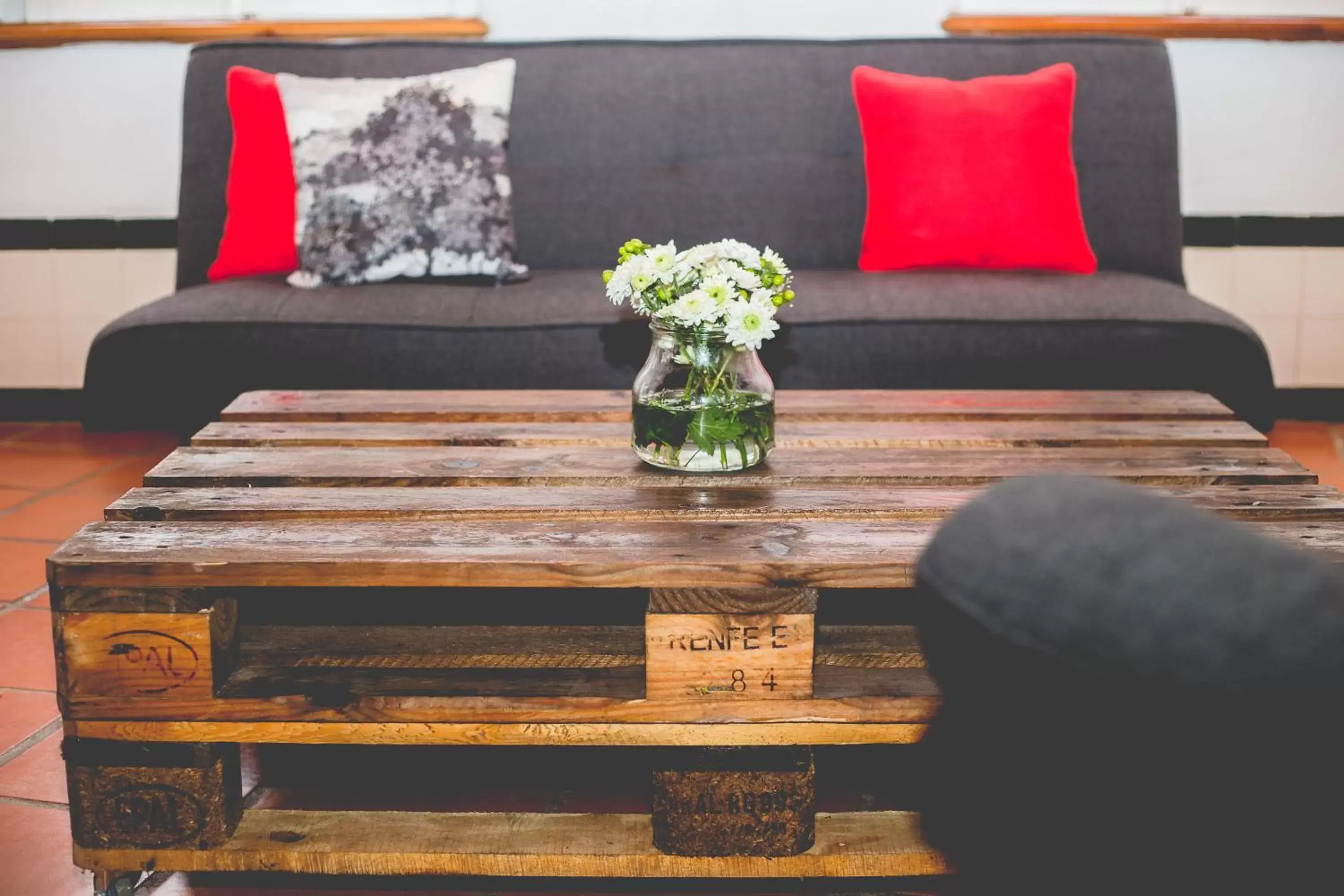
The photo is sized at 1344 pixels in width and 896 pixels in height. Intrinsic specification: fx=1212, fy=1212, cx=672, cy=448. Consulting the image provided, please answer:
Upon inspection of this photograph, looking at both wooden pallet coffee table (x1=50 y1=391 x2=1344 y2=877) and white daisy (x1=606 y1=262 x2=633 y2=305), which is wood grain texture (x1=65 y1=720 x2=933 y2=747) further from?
white daisy (x1=606 y1=262 x2=633 y2=305)

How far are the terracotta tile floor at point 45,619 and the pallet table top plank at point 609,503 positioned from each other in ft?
1.15

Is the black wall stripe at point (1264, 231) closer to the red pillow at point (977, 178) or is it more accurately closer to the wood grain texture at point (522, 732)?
the red pillow at point (977, 178)

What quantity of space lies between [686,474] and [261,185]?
1562mm

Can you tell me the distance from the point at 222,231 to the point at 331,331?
666mm

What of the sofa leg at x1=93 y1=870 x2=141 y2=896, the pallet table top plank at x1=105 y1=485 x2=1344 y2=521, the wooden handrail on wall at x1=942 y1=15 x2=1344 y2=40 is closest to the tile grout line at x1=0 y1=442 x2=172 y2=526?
the pallet table top plank at x1=105 y1=485 x2=1344 y2=521

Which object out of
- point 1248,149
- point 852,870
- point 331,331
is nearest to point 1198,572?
point 852,870

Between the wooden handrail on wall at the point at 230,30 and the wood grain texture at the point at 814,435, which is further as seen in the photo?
the wooden handrail on wall at the point at 230,30

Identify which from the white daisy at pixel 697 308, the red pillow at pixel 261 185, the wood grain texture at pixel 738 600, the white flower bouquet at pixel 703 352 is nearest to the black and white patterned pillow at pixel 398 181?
the red pillow at pixel 261 185

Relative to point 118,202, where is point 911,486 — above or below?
below

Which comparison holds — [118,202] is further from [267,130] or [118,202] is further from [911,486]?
[911,486]

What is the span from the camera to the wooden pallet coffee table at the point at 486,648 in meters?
1.02

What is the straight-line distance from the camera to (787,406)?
5.32 ft

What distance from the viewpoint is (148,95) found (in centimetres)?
306

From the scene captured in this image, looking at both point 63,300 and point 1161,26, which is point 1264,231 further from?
point 63,300
